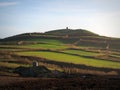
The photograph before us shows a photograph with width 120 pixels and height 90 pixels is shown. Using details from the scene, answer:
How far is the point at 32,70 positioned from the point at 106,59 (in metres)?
19.8

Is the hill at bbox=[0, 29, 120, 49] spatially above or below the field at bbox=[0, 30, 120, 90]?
above

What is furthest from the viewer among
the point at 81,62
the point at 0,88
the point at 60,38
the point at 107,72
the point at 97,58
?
the point at 60,38

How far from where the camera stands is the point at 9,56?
42562mm

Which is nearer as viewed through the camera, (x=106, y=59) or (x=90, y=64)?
(x=90, y=64)

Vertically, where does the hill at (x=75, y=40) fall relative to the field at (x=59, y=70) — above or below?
above

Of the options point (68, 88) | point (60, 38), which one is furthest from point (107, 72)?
point (60, 38)

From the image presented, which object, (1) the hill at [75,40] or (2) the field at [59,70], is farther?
(1) the hill at [75,40]

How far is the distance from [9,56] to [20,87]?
21758mm

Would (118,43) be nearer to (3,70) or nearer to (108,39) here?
(108,39)


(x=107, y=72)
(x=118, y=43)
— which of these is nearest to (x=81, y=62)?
(x=107, y=72)

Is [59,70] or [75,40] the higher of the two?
[75,40]

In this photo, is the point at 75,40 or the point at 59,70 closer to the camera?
the point at 59,70

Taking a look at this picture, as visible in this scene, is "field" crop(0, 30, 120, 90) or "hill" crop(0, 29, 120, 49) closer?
"field" crop(0, 30, 120, 90)

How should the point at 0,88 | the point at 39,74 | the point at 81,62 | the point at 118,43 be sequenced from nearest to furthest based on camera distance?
1. the point at 0,88
2. the point at 39,74
3. the point at 81,62
4. the point at 118,43
